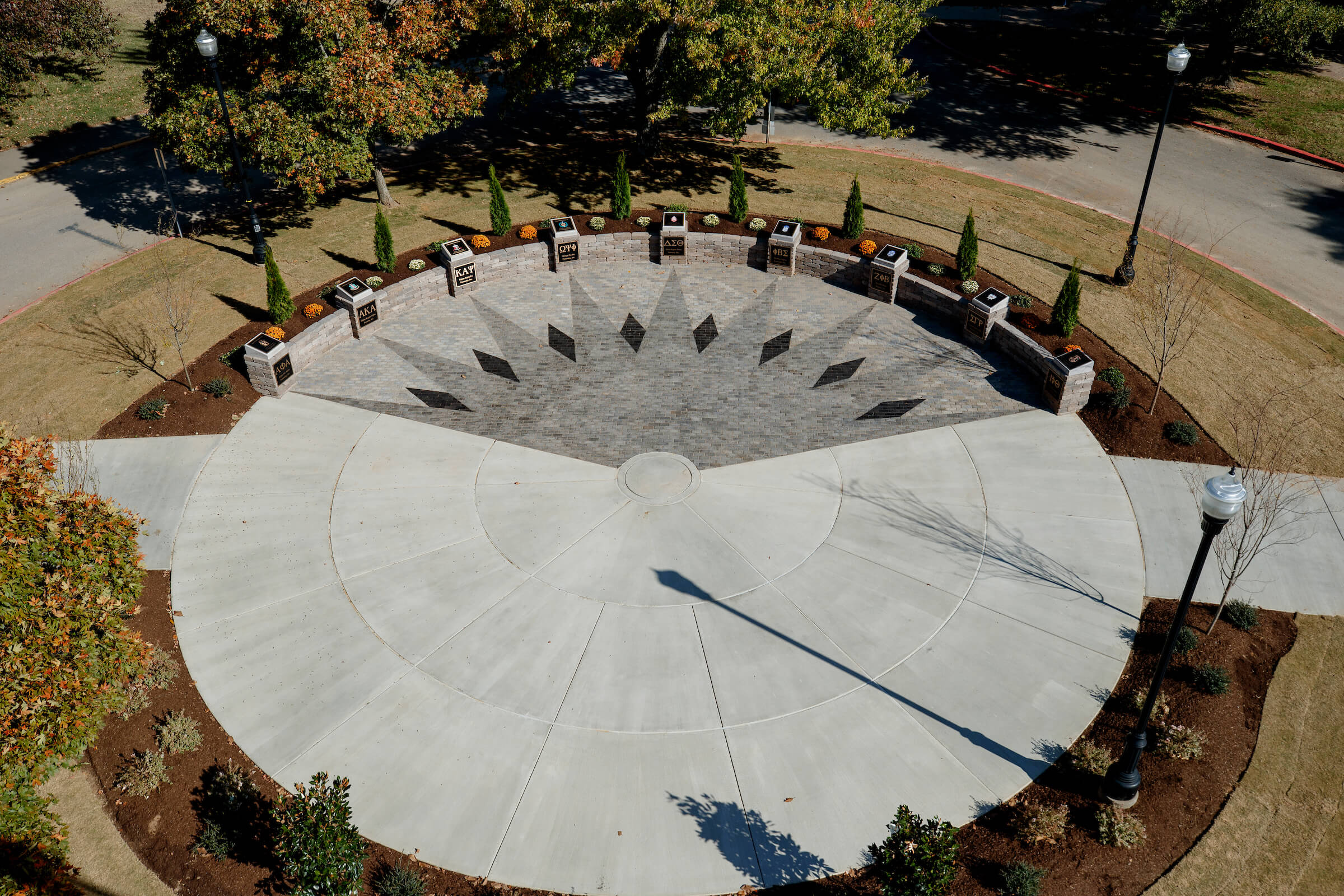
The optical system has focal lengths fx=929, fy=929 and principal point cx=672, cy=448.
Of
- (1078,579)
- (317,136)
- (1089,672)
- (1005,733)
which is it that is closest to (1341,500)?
(1078,579)

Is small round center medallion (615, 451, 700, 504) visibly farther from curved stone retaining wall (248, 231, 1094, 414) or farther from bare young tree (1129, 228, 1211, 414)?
bare young tree (1129, 228, 1211, 414)

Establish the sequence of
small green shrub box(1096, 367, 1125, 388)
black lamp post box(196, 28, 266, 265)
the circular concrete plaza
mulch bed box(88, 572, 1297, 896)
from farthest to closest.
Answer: black lamp post box(196, 28, 266, 265)
small green shrub box(1096, 367, 1125, 388)
the circular concrete plaza
mulch bed box(88, 572, 1297, 896)

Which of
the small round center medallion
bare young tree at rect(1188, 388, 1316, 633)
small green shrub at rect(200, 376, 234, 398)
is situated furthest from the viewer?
small green shrub at rect(200, 376, 234, 398)

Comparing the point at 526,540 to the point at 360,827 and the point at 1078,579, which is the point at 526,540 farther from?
the point at 1078,579

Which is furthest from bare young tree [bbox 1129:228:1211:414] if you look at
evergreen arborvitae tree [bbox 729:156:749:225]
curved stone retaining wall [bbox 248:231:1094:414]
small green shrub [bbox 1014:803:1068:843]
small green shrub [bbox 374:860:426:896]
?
small green shrub [bbox 374:860:426:896]

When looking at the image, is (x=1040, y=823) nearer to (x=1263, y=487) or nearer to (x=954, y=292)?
(x=1263, y=487)

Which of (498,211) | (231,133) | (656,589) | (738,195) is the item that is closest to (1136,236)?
(738,195)

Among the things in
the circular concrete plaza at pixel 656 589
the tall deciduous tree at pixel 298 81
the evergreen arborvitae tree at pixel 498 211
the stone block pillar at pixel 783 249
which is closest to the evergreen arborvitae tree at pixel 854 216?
the stone block pillar at pixel 783 249
